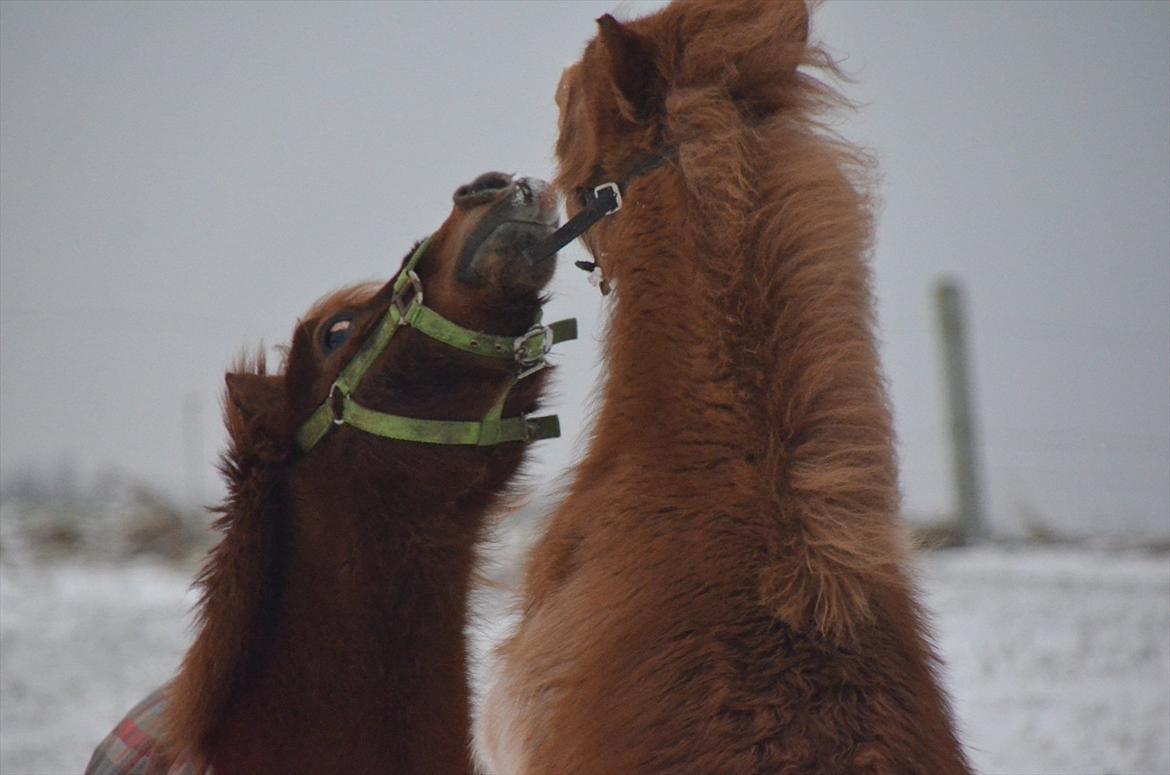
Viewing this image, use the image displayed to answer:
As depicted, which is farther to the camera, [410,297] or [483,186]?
[410,297]

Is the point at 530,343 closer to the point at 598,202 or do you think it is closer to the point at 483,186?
the point at 483,186

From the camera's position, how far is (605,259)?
2.04m

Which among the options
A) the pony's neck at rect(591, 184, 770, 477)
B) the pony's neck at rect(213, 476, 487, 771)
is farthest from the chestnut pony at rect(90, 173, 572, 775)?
the pony's neck at rect(591, 184, 770, 477)

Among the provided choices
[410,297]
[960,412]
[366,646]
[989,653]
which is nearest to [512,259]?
[410,297]

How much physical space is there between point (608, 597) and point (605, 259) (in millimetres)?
636

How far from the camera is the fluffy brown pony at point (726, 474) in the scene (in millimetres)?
1563

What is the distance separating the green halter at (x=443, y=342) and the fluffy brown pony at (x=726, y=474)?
663mm

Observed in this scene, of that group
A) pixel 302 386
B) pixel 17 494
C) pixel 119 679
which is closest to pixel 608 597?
pixel 302 386

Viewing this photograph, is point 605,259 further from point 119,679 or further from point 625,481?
point 119,679

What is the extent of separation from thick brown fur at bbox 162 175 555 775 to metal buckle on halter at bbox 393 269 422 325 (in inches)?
1.0

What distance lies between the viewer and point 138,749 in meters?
3.21

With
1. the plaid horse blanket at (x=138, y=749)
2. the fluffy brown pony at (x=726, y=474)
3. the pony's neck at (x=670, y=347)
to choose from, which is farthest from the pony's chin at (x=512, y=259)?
the plaid horse blanket at (x=138, y=749)

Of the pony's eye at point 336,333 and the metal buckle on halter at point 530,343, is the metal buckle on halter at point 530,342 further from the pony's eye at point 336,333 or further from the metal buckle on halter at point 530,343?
the pony's eye at point 336,333

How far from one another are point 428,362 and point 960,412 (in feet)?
22.1
